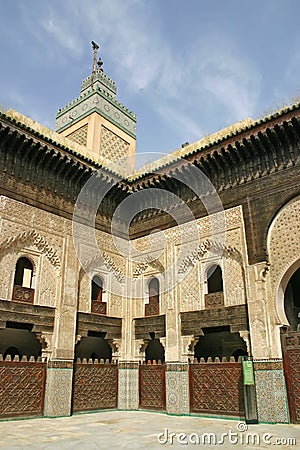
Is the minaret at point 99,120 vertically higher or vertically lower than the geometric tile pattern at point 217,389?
higher

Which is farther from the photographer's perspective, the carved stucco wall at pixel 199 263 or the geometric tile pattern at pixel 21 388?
the carved stucco wall at pixel 199 263

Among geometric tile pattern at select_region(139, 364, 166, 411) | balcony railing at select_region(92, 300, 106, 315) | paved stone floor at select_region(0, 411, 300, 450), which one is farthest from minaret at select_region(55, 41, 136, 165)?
paved stone floor at select_region(0, 411, 300, 450)

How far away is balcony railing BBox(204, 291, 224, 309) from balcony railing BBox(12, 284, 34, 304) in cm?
355

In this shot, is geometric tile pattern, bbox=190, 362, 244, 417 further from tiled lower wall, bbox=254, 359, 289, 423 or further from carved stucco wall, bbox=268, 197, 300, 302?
carved stucco wall, bbox=268, 197, 300, 302

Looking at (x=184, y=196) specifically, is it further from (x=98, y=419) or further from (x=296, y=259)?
(x=98, y=419)

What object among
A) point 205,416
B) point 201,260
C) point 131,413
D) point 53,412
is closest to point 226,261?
point 201,260

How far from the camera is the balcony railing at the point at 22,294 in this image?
7531 millimetres

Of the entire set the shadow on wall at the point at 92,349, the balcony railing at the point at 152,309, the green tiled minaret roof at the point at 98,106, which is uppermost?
the green tiled minaret roof at the point at 98,106

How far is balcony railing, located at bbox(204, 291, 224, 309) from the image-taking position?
805cm

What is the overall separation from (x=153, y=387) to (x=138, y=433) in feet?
9.15

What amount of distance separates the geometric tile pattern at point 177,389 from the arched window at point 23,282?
3234mm

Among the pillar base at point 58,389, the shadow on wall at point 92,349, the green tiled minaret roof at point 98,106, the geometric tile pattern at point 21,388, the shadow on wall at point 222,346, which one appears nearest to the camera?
the geometric tile pattern at point 21,388

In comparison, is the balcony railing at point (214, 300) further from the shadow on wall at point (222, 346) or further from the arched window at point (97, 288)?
the arched window at point (97, 288)
